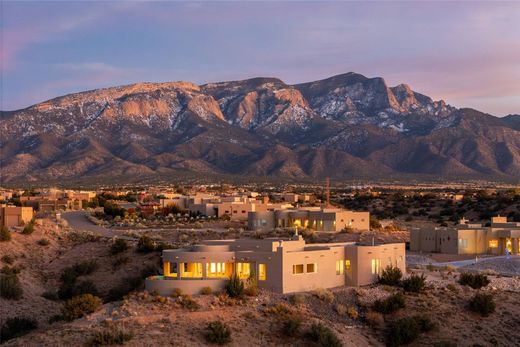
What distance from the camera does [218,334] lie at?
32.9 metres

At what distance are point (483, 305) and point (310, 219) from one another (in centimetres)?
3175

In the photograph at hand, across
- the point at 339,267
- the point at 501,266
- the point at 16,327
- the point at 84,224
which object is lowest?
the point at 16,327

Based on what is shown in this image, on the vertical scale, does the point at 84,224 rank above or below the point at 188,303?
above

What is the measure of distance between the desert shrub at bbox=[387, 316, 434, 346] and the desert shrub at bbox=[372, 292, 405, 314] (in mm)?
1230

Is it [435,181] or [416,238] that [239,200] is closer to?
[416,238]

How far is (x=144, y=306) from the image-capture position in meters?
36.1

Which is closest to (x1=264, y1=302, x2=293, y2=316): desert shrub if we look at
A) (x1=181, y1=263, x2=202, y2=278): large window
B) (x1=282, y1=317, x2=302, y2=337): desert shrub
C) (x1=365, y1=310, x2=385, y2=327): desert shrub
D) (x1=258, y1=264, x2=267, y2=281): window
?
(x1=282, y1=317, x2=302, y2=337): desert shrub

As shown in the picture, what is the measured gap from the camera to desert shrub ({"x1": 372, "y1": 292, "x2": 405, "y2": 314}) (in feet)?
127

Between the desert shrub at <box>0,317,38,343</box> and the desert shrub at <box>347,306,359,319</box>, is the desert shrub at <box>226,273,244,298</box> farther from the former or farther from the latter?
the desert shrub at <box>0,317,38,343</box>

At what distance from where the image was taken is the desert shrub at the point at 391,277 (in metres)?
42.8

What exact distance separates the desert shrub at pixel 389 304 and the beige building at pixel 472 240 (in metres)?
22.2

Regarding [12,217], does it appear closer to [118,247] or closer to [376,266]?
[118,247]

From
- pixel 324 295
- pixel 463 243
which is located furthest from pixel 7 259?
pixel 463 243

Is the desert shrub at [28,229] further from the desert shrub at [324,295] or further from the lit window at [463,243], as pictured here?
the lit window at [463,243]
